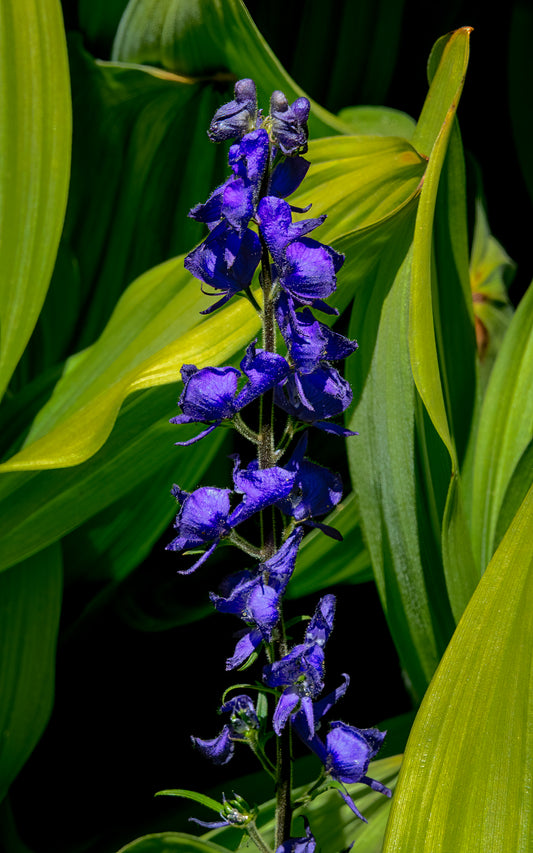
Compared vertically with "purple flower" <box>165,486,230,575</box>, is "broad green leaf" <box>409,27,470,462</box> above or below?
above

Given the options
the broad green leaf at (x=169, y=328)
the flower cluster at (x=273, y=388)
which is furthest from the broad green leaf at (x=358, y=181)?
the flower cluster at (x=273, y=388)

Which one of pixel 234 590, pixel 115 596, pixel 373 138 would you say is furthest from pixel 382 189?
pixel 115 596

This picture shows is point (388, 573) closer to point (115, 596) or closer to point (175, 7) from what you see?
point (115, 596)

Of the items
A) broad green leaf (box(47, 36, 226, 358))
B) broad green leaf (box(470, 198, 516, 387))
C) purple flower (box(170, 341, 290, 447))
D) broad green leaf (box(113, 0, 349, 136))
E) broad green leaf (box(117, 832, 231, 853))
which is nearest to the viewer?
purple flower (box(170, 341, 290, 447))

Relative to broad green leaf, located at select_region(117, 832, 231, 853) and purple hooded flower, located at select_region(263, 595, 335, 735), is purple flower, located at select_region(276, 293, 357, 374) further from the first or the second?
broad green leaf, located at select_region(117, 832, 231, 853)

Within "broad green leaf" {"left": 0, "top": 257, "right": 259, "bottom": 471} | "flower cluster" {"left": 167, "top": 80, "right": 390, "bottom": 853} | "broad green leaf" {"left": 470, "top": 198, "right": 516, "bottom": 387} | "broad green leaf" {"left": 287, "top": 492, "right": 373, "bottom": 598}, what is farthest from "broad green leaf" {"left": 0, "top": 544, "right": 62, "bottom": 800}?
"broad green leaf" {"left": 470, "top": 198, "right": 516, "bottom": 387}

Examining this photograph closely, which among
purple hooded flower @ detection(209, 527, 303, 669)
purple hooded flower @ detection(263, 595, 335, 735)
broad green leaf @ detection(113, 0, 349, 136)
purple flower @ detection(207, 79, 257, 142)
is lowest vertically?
purple hooded flower @ detection(263, 595, 335, 735)

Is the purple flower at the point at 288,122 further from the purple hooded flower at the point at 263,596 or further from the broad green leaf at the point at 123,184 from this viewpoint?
the broad green leaf at the point at 123,184
